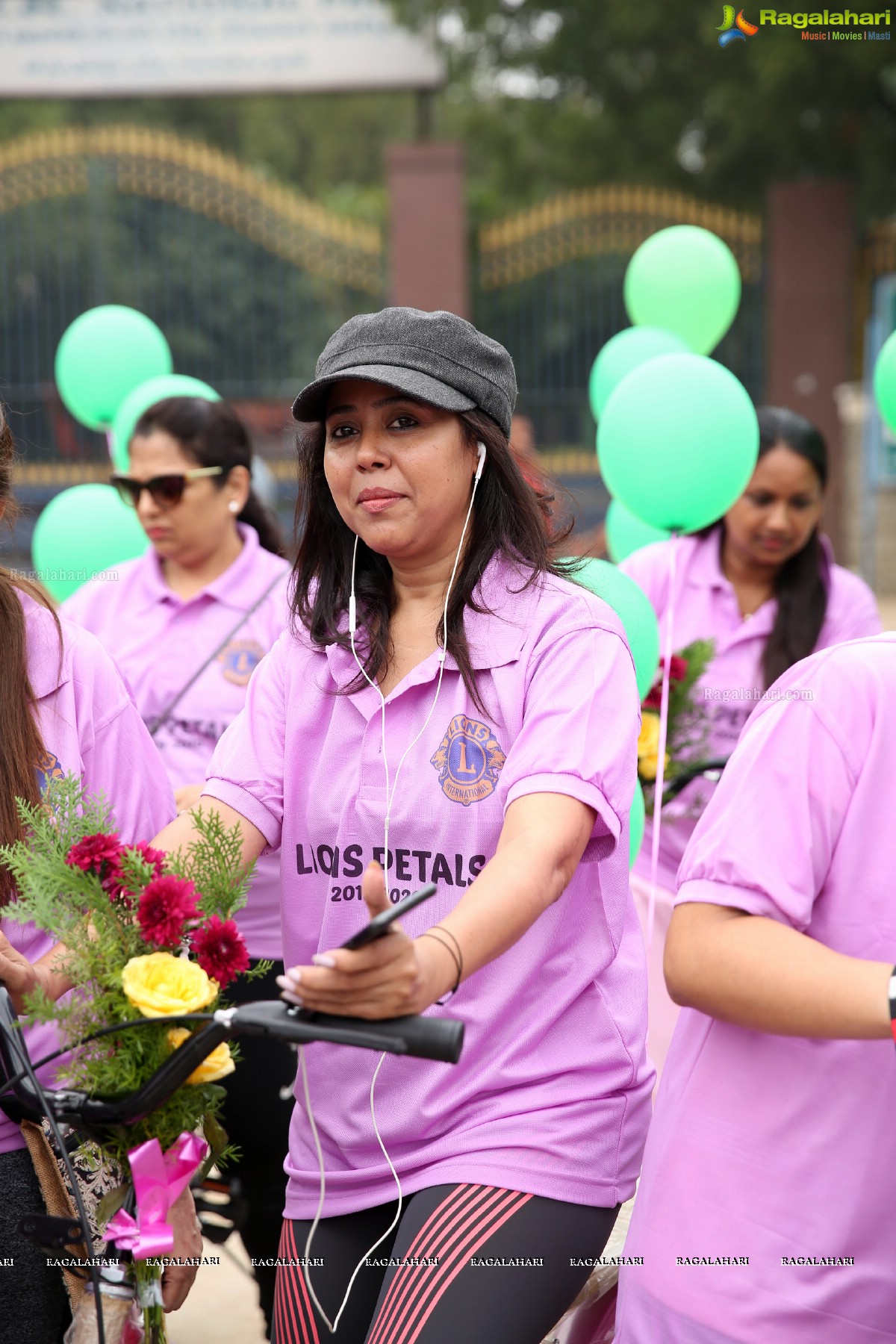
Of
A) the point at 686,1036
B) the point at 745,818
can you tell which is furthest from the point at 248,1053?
the point at 745,818

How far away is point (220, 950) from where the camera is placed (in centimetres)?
174

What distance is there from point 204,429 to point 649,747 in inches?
64.0

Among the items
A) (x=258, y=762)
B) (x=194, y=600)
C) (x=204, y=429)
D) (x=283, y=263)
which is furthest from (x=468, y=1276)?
(x=283, y=263)

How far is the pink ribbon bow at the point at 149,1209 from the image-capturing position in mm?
1656

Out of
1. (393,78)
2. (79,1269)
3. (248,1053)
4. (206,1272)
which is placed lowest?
(206,1272)

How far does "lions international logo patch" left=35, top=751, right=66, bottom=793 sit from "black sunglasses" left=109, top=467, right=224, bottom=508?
1.88m

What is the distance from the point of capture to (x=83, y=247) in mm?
16875

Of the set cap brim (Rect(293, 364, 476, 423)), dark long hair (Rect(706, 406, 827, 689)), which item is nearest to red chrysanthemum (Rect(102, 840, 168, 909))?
cap brim (Rect(293, 364, 476, 423))

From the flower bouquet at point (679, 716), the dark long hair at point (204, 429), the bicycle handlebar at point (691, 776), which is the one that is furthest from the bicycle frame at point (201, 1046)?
the dark long hair at point (204, 429)

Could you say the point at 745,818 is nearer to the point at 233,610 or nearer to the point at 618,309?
the point at 233,610

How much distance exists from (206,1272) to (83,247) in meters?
15.0

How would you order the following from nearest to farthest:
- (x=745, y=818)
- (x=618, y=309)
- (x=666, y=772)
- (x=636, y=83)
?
(x=745, y=818) → (x=666, y=772) → (x=618, y=309) → (x=636, y=83)

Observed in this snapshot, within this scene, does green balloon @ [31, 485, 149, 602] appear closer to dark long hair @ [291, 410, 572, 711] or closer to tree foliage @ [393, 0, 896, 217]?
dark long hair @ [291, 410, 572, 711]

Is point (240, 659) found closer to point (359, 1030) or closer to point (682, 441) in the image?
point (682, 441)
